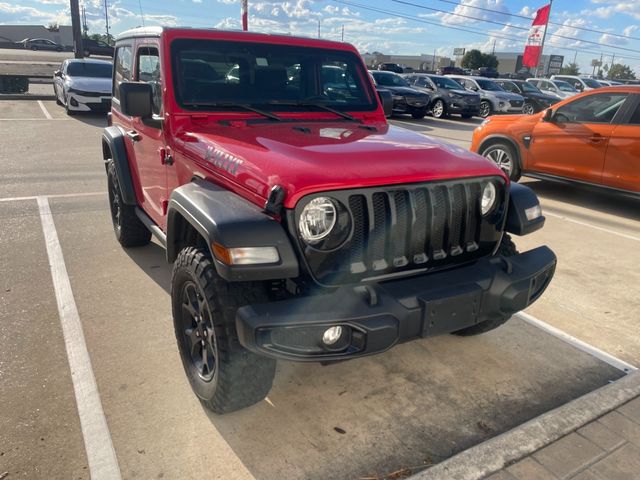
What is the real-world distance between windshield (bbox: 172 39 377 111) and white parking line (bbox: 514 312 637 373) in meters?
2.02

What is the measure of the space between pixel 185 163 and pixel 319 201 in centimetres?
118

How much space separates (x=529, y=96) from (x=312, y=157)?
1983 centimetres

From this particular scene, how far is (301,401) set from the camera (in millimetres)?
2889

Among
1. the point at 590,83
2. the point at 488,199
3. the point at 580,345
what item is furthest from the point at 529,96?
the point at 488,199

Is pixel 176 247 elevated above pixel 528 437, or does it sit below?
above

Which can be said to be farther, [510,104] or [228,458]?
[510,104]

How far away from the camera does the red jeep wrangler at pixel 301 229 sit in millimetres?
2236

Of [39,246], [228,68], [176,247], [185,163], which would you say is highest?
[228,68]

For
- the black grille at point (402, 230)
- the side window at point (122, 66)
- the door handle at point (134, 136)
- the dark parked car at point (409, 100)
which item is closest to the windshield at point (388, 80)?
the dark parked car at point (409, 100)

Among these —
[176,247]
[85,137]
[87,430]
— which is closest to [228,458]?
[87,430]

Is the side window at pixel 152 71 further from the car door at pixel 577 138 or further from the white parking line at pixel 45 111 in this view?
the white parking line at pixel 45 111

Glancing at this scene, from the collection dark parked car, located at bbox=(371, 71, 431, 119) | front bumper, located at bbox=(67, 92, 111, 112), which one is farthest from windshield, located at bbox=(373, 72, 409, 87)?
front bumper, located at bbox=(67, 92, 111, 112)

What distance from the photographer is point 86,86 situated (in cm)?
1371

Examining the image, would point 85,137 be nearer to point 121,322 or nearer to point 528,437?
point 121,322
